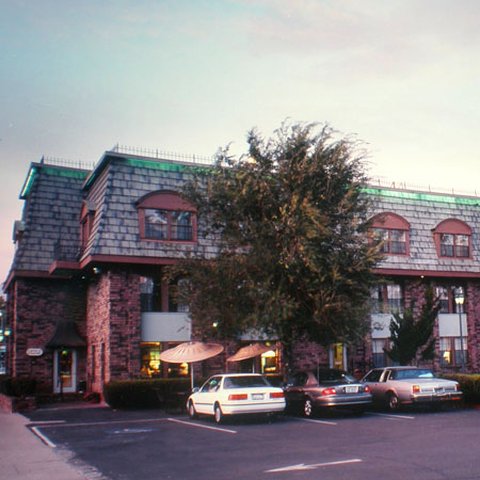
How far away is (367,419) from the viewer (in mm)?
18828

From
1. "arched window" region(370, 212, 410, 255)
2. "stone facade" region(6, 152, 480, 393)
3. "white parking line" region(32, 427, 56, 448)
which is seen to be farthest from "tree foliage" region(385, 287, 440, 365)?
"white parking line" region(32, 427, 56, 448)

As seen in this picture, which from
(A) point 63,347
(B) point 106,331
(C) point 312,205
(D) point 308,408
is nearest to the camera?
(D) point 308,408

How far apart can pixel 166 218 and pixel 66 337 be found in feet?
23.1

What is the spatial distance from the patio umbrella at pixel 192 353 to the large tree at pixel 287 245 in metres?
1.10

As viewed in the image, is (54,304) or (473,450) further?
(54,304)

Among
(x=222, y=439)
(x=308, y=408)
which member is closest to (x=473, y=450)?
(x=222, y=439)

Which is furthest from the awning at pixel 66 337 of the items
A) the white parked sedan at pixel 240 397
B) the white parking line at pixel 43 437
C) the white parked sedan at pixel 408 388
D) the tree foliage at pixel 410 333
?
the tree foliage at pixel 410 333

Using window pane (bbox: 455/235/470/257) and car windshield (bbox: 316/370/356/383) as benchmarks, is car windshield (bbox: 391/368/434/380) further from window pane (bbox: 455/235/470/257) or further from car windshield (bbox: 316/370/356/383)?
window pane (bbox: 455/235/470/257)

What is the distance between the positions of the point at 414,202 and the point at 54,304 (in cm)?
1849

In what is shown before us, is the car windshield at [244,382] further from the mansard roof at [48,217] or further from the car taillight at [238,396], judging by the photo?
the mansard roof at [48,217]

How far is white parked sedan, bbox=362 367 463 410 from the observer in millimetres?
19938

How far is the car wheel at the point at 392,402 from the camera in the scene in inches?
811

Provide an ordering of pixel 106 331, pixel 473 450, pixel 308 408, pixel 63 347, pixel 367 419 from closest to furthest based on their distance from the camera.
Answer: pixel 473 450 → pixel 367 419 → pixel 308 408 → pixel 106 331 → pixel 63 347

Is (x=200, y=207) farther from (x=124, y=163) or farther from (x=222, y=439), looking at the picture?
(x=222, y=439)
